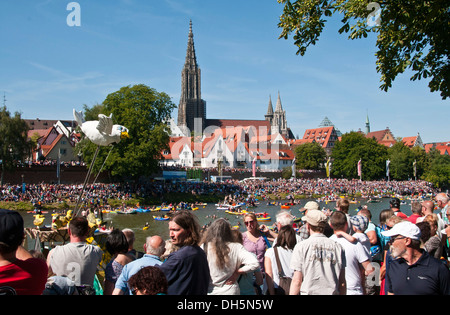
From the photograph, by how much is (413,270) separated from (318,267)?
3.26 feet

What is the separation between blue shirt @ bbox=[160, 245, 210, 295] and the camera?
3.97 meters

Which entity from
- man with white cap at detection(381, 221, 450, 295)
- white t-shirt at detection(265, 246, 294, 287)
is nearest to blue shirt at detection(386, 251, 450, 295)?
man with white cap at detection(381, 221, 450, 295)

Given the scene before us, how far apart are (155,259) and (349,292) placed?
8.54ft

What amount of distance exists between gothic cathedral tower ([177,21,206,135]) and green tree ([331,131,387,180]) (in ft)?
182

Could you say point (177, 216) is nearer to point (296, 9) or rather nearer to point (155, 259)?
point (155, 259)

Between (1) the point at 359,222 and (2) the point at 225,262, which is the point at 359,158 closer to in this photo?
(1) the point at 359,222

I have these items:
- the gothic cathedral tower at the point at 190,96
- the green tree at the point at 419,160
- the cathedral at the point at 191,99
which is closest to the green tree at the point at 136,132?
the green tree at the point at 419,160

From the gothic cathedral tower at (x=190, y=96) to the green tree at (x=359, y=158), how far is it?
55330 mm

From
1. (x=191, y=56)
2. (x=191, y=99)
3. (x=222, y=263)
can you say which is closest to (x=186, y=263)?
(x=222, y=263)

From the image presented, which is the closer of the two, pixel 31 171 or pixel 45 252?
pixel 45 252

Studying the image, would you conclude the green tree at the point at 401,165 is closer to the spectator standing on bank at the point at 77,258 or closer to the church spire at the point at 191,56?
the church spire at the point at 191,56

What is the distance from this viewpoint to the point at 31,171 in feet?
160

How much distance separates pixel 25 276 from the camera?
3379 mm
